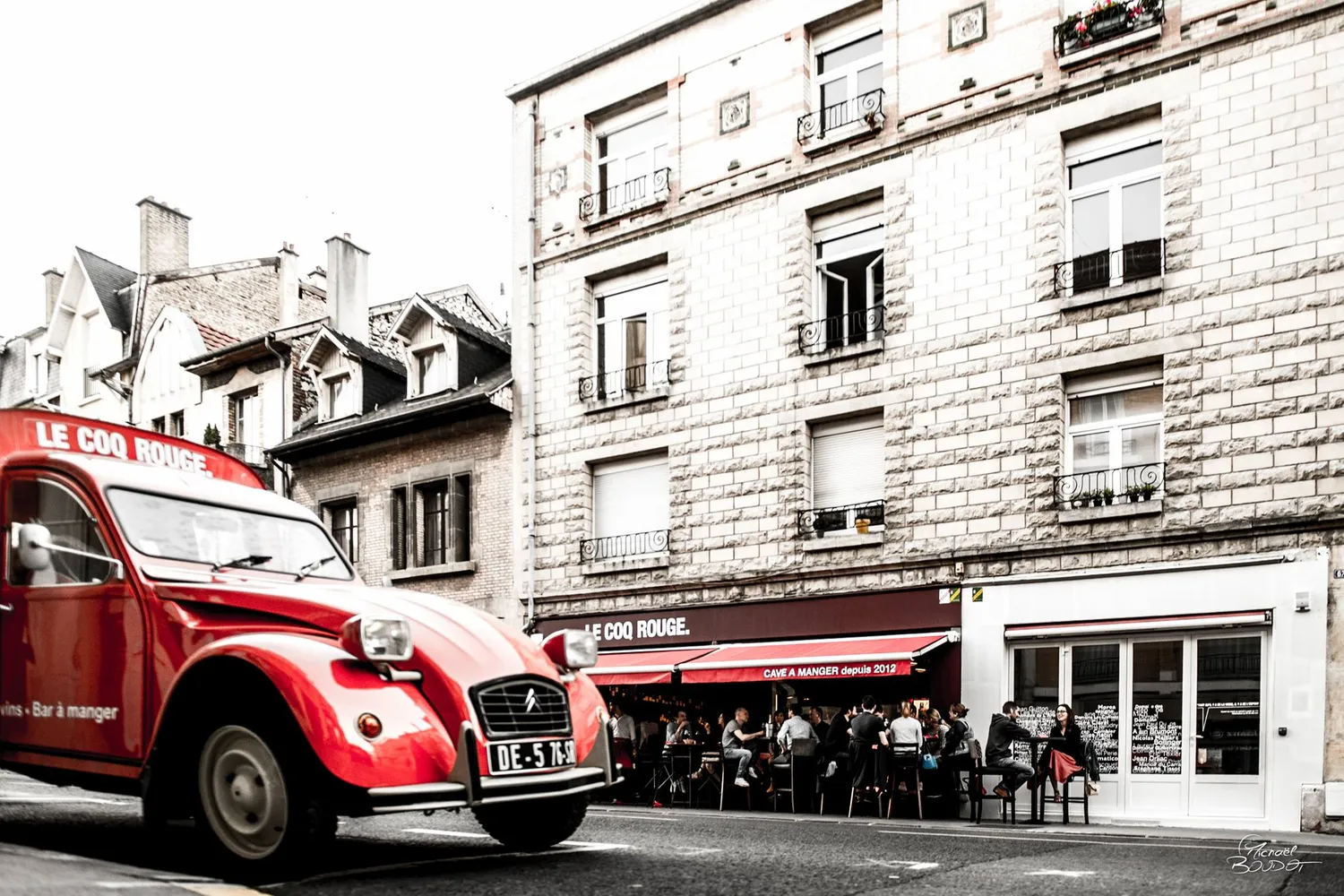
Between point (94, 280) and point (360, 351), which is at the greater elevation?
point (94, 280)

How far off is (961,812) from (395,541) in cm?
1340

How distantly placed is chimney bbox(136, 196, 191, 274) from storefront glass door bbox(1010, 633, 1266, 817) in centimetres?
3014

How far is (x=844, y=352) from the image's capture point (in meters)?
A: 21.1

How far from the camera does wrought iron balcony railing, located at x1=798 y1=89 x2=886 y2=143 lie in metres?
21.2

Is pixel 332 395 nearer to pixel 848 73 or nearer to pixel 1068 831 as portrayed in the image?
pixel 848 73

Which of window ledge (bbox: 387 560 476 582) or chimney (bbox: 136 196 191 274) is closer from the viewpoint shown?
window ledge (bbox: 387 560 476 582)

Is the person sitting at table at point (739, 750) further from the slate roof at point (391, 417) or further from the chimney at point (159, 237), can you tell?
the chimney at point (159, 237)

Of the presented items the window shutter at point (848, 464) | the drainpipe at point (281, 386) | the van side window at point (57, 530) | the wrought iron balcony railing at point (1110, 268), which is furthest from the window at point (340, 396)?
the van side window at point (57, 530)

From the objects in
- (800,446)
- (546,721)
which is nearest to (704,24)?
(800,446)

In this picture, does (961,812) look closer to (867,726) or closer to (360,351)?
(867,726)

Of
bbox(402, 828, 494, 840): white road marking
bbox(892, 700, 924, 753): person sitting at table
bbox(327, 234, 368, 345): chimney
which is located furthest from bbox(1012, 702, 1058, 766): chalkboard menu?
bbox(327, 234, 368, 345): chimney

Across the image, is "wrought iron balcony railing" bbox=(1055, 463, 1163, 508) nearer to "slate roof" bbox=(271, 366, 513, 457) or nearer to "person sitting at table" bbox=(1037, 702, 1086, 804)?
"person sitting at table" bbox=(1037, 702, 1086, 804)

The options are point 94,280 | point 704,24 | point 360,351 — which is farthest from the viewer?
point 94,280

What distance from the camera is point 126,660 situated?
786cm
